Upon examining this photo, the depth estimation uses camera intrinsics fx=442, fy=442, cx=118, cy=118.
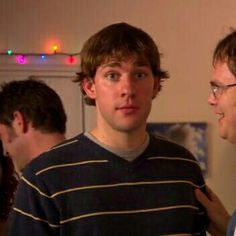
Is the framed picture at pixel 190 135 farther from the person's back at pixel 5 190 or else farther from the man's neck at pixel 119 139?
the man's neck at pixel 119 139

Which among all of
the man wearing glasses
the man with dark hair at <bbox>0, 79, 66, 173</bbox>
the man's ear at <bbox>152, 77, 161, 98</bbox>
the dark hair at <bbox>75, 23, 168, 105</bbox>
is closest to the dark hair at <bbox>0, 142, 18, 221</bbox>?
the man with dark hair at <bbox>0, 79, 66, 173</bbox>

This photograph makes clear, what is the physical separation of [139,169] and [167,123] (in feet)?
5.09

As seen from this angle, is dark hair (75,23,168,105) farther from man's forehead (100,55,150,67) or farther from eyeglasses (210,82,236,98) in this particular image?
eyeglasses (210,82,236,98)

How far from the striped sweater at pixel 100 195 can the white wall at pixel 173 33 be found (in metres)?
1.51

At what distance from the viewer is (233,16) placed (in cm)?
279

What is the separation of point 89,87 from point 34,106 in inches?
16.4

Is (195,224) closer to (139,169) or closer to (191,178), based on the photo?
(191,178)

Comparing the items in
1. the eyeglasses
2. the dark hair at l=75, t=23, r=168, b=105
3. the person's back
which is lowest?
the person's back

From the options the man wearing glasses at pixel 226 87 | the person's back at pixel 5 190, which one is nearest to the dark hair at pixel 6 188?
the person's back at pixel 5 190

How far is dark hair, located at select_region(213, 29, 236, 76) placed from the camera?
1111 mm

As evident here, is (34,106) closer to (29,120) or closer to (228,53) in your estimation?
(29,120)

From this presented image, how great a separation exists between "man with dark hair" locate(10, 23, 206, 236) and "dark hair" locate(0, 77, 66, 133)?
1.19ft

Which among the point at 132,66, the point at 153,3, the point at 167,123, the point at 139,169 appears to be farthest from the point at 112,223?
the point at 153,3

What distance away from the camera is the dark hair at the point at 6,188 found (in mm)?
1739
